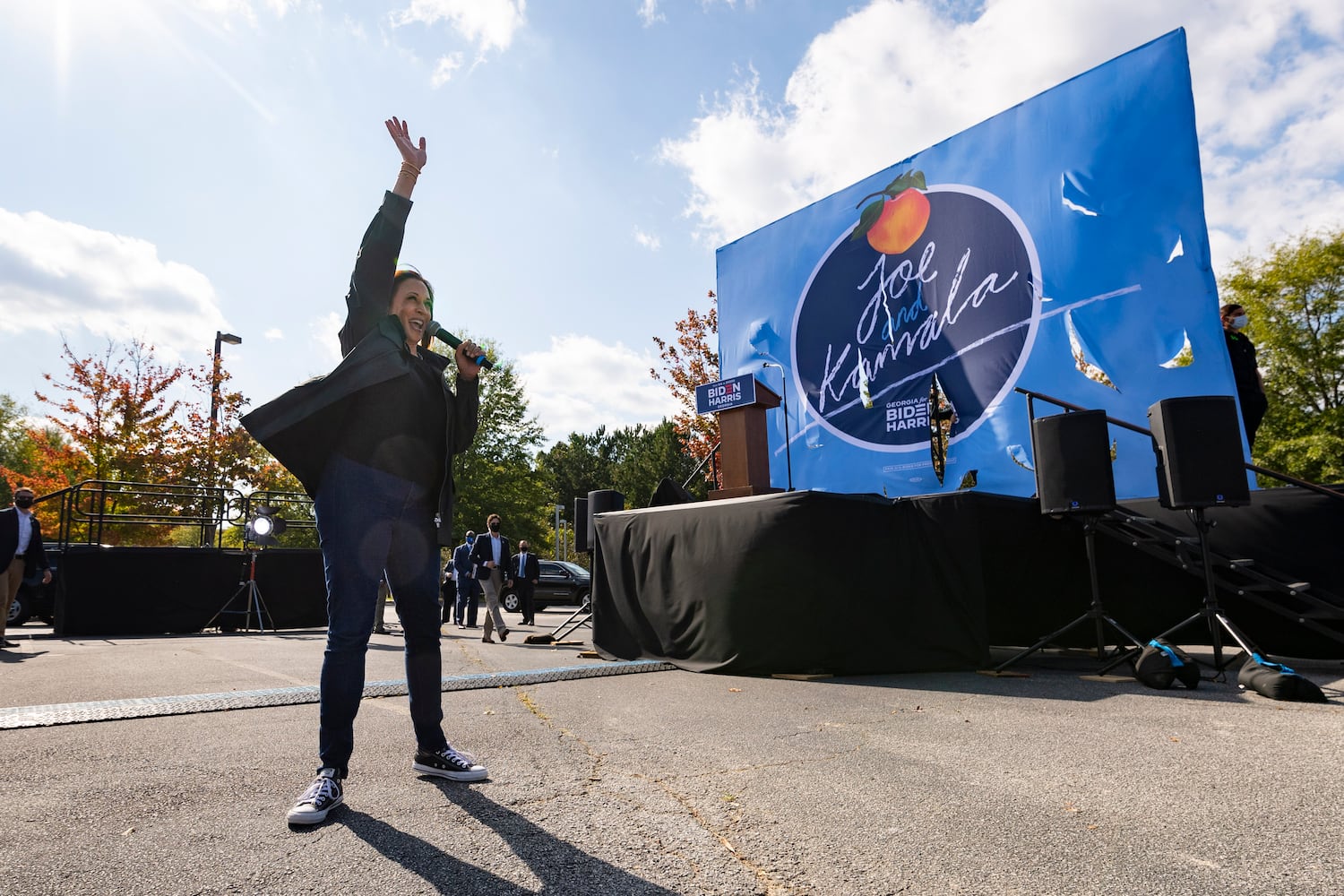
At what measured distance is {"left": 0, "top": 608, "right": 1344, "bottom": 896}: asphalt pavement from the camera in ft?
5.80

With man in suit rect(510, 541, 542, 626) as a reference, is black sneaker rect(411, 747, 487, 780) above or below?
below

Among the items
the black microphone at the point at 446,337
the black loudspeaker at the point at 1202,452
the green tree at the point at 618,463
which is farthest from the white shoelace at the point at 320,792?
the green tree at the point at 618,463

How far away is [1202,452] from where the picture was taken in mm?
5164

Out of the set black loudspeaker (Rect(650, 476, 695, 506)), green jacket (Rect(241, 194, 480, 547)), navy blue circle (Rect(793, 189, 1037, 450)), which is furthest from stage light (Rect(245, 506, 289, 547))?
green jacket (Rect(241, 194, 480, 547))

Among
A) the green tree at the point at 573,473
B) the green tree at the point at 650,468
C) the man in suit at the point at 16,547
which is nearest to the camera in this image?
the man in suit at the point at 16,547

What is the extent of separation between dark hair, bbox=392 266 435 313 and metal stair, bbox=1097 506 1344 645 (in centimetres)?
518

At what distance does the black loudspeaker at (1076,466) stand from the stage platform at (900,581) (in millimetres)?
638

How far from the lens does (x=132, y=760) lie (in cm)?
279

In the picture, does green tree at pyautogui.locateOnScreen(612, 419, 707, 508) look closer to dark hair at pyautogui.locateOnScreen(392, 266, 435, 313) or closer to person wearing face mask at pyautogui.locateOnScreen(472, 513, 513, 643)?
person wearing face mask at pyautogui.locateOnScreen(472, 513, 513, 643)

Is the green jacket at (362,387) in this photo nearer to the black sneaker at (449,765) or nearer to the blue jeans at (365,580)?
the blue jeans at (365,580)

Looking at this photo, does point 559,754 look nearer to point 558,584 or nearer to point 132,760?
point 132,760

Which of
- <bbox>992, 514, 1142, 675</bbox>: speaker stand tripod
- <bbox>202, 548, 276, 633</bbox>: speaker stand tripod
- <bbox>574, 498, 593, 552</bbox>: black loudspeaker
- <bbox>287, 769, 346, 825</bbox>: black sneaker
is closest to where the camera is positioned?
<bbox>287, 769, 346, 825</bbox>: black sneaker

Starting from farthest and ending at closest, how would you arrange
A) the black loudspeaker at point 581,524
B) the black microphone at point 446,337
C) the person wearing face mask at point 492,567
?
the black loudspeaker at point 581,524 < the person wearing face mask at point 492,567 < the black microphone at point 446,337

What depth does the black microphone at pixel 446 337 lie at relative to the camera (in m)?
2.65
